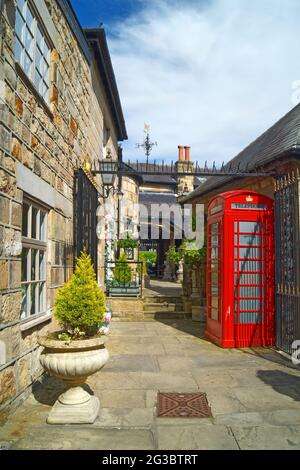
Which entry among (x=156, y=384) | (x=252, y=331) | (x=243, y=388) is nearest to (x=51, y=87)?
(x=156, y=384)

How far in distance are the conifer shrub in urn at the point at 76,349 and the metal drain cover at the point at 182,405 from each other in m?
0.74

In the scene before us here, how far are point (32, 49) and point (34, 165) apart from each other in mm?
1464

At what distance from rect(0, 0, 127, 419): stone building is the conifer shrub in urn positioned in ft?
1.48

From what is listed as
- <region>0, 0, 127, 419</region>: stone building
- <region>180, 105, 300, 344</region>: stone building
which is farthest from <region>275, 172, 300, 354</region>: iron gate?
<region>0, 0, 127, 419</region>: stone building

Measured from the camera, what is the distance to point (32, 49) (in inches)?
184

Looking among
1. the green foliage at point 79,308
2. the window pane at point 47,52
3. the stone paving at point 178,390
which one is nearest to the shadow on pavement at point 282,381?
the stone paving at point 178,390

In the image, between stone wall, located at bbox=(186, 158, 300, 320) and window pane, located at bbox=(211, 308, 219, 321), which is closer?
stone wall, located at bbox=(186, 158, 300, 320)

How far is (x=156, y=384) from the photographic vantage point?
5.02m

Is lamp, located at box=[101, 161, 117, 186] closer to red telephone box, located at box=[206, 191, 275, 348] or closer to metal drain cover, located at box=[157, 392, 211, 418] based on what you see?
red telephone box, located at box=[206, 191, 275, 348]

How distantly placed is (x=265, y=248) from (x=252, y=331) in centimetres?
158

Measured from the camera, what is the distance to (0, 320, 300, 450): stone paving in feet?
11.0

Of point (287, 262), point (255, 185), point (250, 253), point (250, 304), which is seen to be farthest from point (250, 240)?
point (255, 185)

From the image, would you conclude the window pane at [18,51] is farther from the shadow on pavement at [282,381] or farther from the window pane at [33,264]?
the shadow on pavement at [282,381]
